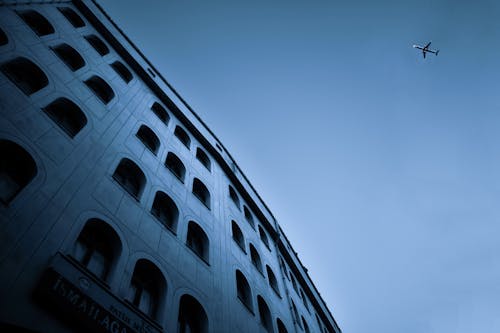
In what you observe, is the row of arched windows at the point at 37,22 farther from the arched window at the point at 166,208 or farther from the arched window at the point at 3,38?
the arched window at the point at 166,208

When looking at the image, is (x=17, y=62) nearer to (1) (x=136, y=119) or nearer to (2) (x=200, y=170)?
(1) (x=136, y=119)

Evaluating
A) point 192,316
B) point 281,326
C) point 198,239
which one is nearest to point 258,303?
point 281,326

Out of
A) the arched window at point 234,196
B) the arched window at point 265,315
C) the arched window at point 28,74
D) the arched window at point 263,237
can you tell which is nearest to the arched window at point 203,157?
the arched window at point 234,196

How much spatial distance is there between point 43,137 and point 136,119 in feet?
17.6

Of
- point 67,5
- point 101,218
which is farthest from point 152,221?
point 67,5

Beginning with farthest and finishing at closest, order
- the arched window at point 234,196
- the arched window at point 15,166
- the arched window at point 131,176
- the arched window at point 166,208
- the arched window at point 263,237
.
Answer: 1. the arched window at point 263,237
2. the arched window at point 234,196
3. the arched window at point 166,208
4. the arched window at point 131,176
5. the arched window at point 15,166

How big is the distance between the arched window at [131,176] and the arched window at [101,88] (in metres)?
3.46

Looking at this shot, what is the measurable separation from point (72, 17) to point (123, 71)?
3533 mm

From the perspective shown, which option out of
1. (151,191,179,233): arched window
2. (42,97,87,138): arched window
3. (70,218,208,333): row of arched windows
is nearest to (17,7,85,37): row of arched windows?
(42,97,87,138): arched window

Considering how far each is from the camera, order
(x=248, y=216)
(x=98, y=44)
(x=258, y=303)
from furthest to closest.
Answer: (x=248, y=216) < (x=98, y=44) < (x=258, y=303)

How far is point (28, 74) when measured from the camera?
959cm

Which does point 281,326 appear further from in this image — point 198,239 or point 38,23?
point 38,23

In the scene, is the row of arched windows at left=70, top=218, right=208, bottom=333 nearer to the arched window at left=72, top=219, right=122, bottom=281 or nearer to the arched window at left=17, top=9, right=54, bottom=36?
the arched window at left=72, top=219, right=122, bottom=281

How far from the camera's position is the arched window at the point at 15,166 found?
6.70 m
